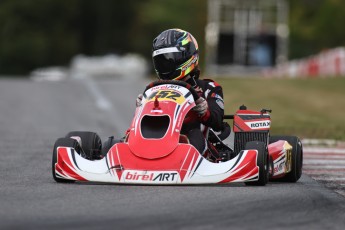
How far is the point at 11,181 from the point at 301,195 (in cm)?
248

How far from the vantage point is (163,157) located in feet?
30.6

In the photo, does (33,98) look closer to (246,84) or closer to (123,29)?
(246,84)

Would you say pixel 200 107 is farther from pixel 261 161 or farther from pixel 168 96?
pixel 261 161

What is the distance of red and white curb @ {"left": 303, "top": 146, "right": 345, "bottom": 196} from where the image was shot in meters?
10.2

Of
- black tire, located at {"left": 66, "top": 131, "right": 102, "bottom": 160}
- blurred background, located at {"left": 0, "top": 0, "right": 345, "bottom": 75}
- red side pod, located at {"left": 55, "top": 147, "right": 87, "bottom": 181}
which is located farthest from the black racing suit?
blurred background, located at {"left": 0, "top": 0, "right": 345, "bottom": 75}

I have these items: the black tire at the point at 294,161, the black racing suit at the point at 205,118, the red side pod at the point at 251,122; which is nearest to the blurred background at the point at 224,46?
the black tire at the point at 294,161

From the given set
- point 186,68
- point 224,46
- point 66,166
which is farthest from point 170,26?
point 66,166

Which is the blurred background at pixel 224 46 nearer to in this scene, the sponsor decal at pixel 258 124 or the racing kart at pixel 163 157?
the sponsor decal at pixel 258 124

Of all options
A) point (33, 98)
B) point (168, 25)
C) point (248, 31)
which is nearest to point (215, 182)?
point (33, 98)

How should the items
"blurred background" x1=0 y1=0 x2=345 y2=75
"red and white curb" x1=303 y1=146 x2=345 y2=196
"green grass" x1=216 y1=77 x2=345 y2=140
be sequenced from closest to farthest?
"red and white curb" x1=303 y1=146 x2=345 y2=196 < "green grass" x1=216 y1=77 x2=345 y2=140 < "blurred background" x1=0 y1=0 x2=345 y2=75

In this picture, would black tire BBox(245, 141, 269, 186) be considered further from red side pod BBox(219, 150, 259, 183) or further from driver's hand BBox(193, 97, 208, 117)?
driver's hand BBox(193, 97, 208, 117)

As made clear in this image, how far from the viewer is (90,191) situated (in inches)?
348

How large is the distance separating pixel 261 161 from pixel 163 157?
0.79 metres

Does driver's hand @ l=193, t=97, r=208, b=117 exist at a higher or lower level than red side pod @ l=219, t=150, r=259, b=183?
higher
